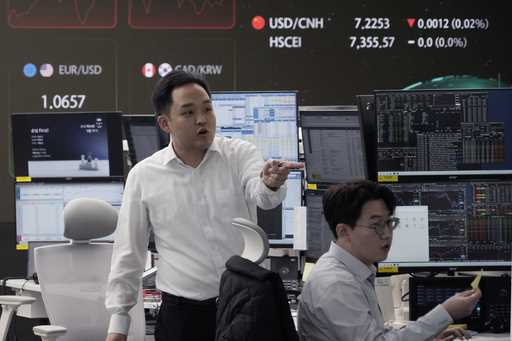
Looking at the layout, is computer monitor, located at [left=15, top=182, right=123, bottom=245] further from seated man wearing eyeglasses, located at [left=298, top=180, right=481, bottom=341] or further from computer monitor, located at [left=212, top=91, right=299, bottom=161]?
seated man wearing eyeglasses, located at [left=298, top=180, right=481, bottom=341]

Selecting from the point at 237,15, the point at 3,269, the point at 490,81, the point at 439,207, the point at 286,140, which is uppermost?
the point at 237,15

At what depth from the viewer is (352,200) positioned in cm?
265

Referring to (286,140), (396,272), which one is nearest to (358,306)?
(396,272)

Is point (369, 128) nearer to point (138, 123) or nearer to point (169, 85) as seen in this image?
point (169, 85)

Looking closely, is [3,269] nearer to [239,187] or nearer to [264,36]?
[264,36]

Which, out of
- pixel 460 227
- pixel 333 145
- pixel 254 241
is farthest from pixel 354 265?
pixel 333 145

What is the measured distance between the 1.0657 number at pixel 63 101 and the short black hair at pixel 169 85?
128 inches

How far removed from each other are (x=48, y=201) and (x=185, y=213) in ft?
5.97

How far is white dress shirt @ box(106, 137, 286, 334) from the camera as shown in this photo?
9.34ft

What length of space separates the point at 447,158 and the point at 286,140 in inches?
34.7

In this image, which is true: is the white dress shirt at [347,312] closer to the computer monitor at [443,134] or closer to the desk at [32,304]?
the computer monitor at [443,134]

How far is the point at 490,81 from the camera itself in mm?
6168

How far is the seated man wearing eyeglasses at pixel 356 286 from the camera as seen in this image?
2.50 m

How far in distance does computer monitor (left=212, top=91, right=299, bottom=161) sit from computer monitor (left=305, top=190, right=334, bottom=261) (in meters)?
0.39
